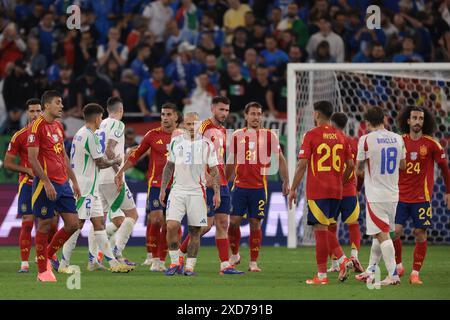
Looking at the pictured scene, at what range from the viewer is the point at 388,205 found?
12.5 metres

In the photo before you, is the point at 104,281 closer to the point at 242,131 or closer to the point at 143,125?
the point at 242,131

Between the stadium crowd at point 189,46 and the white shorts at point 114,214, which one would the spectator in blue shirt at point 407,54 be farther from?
the white shorts at point 114,214

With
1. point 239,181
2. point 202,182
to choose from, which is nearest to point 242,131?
point 239,181

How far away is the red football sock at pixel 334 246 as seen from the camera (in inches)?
534

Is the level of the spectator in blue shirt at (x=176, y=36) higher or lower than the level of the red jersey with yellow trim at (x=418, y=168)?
higher

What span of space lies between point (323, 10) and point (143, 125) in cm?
552

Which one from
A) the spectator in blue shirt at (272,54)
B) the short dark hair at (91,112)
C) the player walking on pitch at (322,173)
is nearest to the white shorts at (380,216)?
the player walking on pitch at (322,173)

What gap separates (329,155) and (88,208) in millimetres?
3380

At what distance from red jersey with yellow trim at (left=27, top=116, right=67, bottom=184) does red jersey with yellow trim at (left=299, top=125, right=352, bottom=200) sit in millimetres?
2860

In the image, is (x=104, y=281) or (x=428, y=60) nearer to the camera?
(x=104, y=281)

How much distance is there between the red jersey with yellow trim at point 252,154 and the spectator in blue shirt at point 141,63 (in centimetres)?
800

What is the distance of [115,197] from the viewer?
→ 15.2 m

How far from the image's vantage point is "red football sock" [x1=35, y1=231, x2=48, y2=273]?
1273cm

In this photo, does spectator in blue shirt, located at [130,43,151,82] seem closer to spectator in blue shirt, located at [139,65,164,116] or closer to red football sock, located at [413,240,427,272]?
spectator in blue shirt, located at [139,65,164,116]
